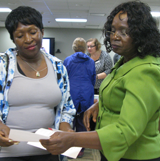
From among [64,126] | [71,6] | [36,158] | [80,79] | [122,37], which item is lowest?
[36,158]

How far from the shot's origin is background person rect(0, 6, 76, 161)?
100 cm

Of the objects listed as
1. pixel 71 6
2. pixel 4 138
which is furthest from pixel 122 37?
pixel 71 6

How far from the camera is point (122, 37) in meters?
0.82

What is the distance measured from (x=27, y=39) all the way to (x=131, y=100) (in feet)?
2.41

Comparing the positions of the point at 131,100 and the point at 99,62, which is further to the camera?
the point at 99,62

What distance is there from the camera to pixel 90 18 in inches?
309

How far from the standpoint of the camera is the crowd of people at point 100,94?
71 centimetres

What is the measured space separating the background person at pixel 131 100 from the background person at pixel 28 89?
1.13 ft

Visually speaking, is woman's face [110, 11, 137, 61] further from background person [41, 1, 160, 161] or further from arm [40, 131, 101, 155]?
arm [40, 131, 101, 155]

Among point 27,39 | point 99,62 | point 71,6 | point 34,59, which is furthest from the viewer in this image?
point 71,6

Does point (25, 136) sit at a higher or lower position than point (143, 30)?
lower

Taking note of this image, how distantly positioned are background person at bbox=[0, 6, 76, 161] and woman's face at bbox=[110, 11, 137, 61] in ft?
1.64

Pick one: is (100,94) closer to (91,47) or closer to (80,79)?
(80,79)

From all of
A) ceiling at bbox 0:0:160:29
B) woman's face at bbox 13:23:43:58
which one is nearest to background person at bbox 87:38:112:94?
woman's face at bbox 13:23:43:58
